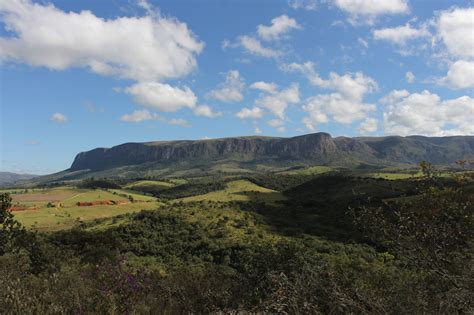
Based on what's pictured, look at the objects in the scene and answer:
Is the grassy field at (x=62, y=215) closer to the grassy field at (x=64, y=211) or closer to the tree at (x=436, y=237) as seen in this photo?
Answer: the grassy field at (x=64, y=211)

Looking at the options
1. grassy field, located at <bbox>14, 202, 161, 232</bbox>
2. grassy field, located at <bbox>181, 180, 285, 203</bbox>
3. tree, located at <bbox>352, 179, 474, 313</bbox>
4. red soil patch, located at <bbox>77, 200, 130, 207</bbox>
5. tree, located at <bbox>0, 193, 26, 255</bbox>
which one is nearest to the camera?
tree, located at <bbox>352, 179, 474, 313</bbox>

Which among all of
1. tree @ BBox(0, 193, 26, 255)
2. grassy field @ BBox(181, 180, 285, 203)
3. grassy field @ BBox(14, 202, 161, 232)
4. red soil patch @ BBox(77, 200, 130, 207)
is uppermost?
tree @ BBox(0, 193, 26, 255)

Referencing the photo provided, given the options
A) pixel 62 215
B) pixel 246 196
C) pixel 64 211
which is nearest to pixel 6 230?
pixel 62 215

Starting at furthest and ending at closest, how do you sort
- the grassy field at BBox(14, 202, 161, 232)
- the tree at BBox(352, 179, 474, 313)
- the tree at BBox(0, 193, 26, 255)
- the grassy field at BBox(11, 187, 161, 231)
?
the grassy field at BBox(11, 187, 161, 231) < the grassy field at BBox(14, 202, 161, 232) < the tree at BBox(0, 193, 26, 255) < the tree at BBox(352, 179, 474, 313)

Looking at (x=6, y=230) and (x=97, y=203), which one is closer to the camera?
(x=6, y=230)

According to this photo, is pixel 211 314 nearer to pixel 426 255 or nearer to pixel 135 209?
pixel 426 255

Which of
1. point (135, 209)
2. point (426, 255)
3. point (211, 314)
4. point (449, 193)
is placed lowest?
point (135, 209)

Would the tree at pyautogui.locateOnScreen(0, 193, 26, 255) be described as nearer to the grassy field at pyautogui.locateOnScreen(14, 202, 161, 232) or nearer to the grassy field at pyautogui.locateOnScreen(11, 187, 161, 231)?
the grassy field at pyautogui.locateOnScreen(14, 202, 161, 232)

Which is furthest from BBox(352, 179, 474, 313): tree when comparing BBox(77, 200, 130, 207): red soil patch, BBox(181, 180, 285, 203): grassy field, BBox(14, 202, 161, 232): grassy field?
BBox(77, 200, 130, 207): red soil patch

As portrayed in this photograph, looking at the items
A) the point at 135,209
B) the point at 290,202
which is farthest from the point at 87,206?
the point at 290,202

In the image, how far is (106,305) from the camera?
748 centimetres

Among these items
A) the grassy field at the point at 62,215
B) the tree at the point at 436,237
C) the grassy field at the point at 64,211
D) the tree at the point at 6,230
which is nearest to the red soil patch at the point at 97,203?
the grassy field at the point at 64,211

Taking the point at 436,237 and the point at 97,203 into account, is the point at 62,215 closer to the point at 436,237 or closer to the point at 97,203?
the point at 97,203

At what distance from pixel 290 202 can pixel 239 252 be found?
192ft
